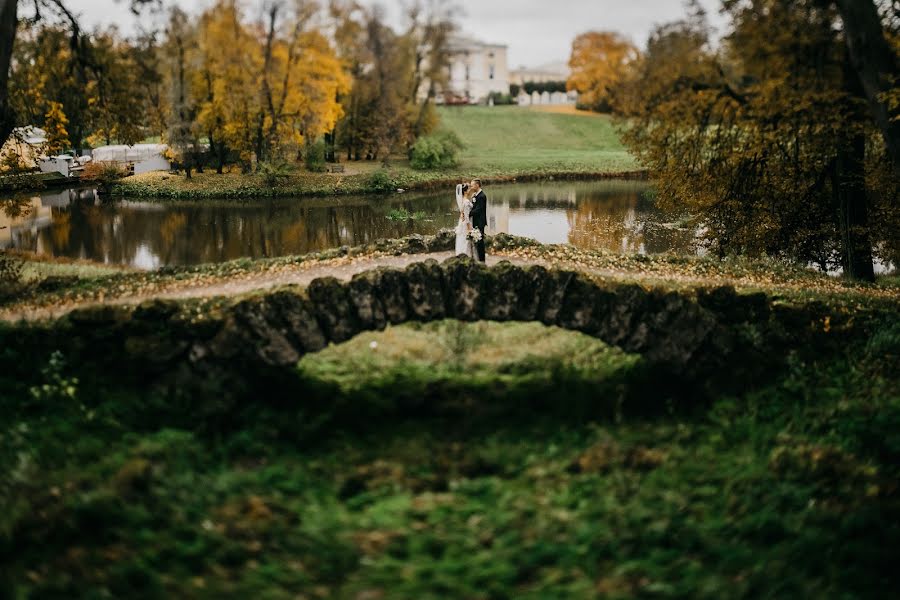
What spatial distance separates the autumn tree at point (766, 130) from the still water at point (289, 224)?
17.5 ft

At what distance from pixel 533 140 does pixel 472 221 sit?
174 ft

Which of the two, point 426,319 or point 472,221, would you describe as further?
point 472,221

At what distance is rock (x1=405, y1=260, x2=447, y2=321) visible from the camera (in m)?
9.60

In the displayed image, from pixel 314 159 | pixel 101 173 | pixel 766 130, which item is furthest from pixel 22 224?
pixel 766 130

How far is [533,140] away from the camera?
2611 inches

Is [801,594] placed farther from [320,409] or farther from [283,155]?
[283,155]

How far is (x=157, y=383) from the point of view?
8.27 meters

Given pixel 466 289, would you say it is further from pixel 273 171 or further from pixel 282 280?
pixel 273 171

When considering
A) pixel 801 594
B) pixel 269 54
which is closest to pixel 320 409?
pixel 801 594

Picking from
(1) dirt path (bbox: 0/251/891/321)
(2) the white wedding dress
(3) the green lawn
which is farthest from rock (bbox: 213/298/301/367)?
(3) the green lawn

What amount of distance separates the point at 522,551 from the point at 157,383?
476 centimetres

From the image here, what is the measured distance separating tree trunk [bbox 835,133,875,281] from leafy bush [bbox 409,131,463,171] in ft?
Answer: 112

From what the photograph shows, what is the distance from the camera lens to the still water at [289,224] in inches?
998

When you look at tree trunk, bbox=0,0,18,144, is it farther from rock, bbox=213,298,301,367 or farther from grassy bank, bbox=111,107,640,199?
grassy bank, bbox=111,107,640,199
